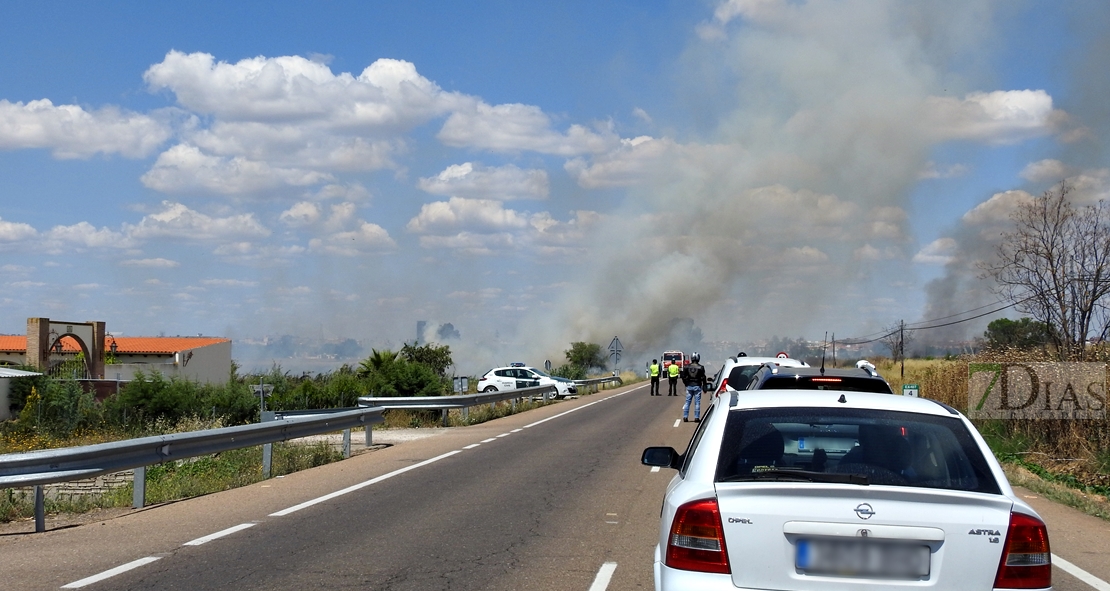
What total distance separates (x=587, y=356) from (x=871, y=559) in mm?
108307

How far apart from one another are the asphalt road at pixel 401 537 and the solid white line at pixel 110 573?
2cm

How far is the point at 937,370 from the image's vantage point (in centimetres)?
2505

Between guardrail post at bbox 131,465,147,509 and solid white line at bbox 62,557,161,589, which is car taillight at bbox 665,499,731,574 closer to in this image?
solid white line at bbox 62,557,161,589

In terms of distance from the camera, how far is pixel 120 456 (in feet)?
34.7

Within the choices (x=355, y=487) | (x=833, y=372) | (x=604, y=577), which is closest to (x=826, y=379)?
(x=833, y=372)

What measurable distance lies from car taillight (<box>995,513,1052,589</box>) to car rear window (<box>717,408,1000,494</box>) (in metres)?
0.37

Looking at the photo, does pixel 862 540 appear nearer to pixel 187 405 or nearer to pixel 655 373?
pixel 187 405

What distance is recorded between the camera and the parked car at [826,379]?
9.00m

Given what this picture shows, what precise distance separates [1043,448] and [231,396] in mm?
27043

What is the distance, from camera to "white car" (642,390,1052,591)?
416 cm

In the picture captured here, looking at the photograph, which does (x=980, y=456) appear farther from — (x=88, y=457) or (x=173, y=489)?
(x=173, y=489)

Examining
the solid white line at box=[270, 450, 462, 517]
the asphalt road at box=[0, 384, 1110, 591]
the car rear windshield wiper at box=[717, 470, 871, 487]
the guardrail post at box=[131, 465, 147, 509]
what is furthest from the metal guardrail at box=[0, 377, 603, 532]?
the car rear windshield wiper at box=[717, 470, 871, 487]

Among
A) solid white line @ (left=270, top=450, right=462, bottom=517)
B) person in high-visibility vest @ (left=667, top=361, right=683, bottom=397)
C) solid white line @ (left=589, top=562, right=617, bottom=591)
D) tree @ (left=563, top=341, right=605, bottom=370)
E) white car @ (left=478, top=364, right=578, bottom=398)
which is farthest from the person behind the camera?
tree @ (left=563, top=341, right=605, bottom=370)

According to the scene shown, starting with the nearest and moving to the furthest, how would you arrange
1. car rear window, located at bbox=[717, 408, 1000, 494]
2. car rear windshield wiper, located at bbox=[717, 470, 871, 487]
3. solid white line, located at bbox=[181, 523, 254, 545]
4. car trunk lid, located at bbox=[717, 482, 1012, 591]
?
car trunk lid, located at bbox=[717, 482, 1012, 591], car rear windshield wiper, located at bbox=[717, 470, 871, 487], car rear window, located at bbox=[717, 408, 1000, 494], solid white line, located at bbox=[181, 523, 254, 545]
